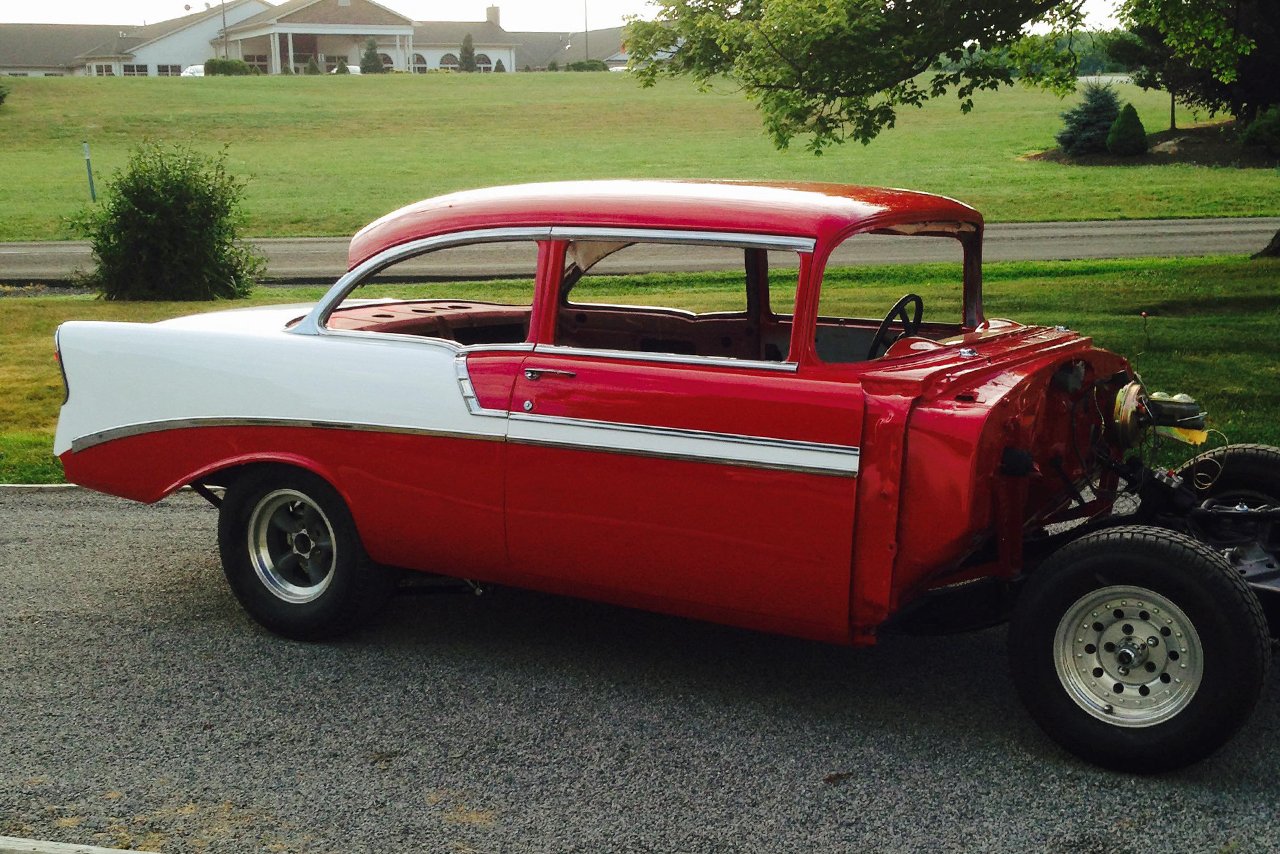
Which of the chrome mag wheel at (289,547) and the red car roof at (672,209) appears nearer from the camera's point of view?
the red car roof at (672,209)

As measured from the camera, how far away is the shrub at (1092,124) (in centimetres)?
4062

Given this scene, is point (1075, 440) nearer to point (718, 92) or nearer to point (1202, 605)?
point (1202, 605)

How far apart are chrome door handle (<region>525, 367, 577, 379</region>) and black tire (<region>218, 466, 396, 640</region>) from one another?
101cm

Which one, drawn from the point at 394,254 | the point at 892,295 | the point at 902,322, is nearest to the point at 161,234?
the point at 892,295

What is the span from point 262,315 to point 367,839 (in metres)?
2.85

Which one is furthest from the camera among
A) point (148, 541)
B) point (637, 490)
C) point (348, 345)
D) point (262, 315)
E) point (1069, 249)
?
point (1069, 249)

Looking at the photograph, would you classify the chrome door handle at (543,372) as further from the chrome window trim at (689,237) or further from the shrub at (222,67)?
the shrub at (222,67)

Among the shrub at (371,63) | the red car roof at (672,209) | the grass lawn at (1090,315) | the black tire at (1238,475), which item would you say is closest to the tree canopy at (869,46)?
the grass lawn at (1090,315)

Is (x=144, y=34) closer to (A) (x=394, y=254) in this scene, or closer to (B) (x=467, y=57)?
(B) (x=467, y=57)

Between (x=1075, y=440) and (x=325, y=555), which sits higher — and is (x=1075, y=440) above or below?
above

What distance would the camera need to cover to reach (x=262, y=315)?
5.91m

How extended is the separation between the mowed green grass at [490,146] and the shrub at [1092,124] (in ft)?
5.48

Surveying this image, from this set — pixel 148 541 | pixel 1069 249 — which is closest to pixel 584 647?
pixel 148 541

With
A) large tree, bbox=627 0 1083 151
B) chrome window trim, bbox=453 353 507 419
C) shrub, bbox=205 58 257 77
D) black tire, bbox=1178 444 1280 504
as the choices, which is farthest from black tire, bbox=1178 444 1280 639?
shrub, bbox=205 58 257 77
